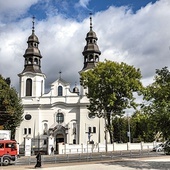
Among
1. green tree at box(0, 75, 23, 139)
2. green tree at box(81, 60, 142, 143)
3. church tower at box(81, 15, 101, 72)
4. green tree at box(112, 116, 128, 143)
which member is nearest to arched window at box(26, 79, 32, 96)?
church tower at box(81, 15, 101, 72)

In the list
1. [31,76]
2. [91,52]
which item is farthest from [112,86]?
[31,76]

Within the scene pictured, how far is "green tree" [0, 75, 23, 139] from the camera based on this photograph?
47531 mm

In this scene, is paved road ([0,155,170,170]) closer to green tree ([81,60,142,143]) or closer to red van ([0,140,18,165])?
red van ([0,140,18,165])

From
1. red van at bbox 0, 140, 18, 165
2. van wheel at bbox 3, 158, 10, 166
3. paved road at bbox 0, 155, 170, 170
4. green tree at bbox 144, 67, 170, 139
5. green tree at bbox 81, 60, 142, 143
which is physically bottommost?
paved road at bbox 0, 155, 170, 170

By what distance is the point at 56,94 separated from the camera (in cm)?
6544

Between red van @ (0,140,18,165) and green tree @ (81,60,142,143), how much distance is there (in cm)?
1891

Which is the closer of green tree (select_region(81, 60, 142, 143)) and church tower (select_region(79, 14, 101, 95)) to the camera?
green tree (select_region(81, 60, 142, 143))

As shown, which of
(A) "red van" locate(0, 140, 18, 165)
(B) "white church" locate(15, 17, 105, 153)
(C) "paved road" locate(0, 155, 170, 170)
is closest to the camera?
(C) "paved road" locate(0, 155, 170, 170)

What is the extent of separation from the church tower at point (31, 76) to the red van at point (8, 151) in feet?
114

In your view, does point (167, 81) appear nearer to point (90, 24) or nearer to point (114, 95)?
point (114, 95)

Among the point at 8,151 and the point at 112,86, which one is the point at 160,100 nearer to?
the point at 8,151

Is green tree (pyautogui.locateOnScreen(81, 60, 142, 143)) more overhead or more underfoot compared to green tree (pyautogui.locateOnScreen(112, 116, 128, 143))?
more overhead

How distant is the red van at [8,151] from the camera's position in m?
28.3

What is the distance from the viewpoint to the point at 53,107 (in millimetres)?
64938
